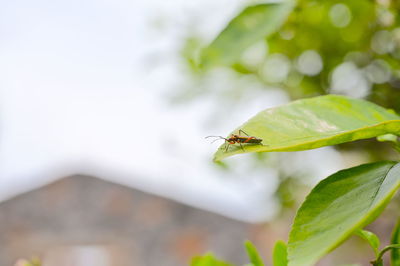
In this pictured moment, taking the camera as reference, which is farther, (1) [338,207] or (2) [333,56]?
(2) [333,56]

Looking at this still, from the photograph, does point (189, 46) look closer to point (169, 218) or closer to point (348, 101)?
point (348, 101)

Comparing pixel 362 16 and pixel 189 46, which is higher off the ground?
pixel 189 46

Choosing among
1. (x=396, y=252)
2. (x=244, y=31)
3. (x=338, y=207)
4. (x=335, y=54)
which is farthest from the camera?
(x=335, y=54)

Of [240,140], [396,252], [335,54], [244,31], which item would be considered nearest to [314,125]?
[240,140]

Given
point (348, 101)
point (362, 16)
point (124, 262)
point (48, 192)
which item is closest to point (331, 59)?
point (362, 16)

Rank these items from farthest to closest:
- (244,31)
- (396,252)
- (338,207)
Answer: (244,31) < (396,252) < (338,207)

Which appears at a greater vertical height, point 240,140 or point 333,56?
point 333,56

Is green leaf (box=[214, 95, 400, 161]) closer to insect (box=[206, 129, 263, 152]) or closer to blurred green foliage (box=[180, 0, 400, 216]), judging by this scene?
Result: insect (box=[206, 129, 263, 152])

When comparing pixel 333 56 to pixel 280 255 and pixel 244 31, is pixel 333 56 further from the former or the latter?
pixel 280 255

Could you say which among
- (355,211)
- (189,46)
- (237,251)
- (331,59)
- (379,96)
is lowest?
(237,251)
